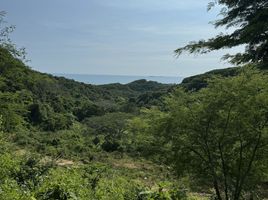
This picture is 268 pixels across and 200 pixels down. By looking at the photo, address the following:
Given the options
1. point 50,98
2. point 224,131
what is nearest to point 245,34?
point 224,131

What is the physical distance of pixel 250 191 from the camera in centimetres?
1431

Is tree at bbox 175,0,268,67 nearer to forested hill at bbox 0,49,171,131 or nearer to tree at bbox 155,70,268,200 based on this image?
tree at bbox 155,70,268,200

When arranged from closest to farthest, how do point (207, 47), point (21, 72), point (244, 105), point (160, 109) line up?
point (207, 47) → point (244, 105) → point (160, 109) → point (21, 72)

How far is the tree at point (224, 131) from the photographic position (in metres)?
13.1

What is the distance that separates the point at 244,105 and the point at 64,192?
7558mm

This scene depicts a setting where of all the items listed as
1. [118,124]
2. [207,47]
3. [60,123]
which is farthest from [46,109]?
[207,47]

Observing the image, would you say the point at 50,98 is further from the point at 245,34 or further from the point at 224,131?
the point at 245,34

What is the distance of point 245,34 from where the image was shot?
9375mm

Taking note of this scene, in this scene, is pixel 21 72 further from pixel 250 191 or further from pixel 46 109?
pixel 46 109

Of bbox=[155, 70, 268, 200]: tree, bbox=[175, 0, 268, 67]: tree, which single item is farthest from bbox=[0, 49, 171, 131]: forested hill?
bbox=[175, 0, 268, 67]: tree

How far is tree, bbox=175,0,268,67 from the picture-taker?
9.22 m

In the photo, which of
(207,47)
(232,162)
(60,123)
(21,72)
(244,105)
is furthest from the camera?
(60,123)

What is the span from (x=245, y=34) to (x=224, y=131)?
4755mm

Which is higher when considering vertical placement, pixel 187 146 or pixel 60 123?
pixel 187 146
